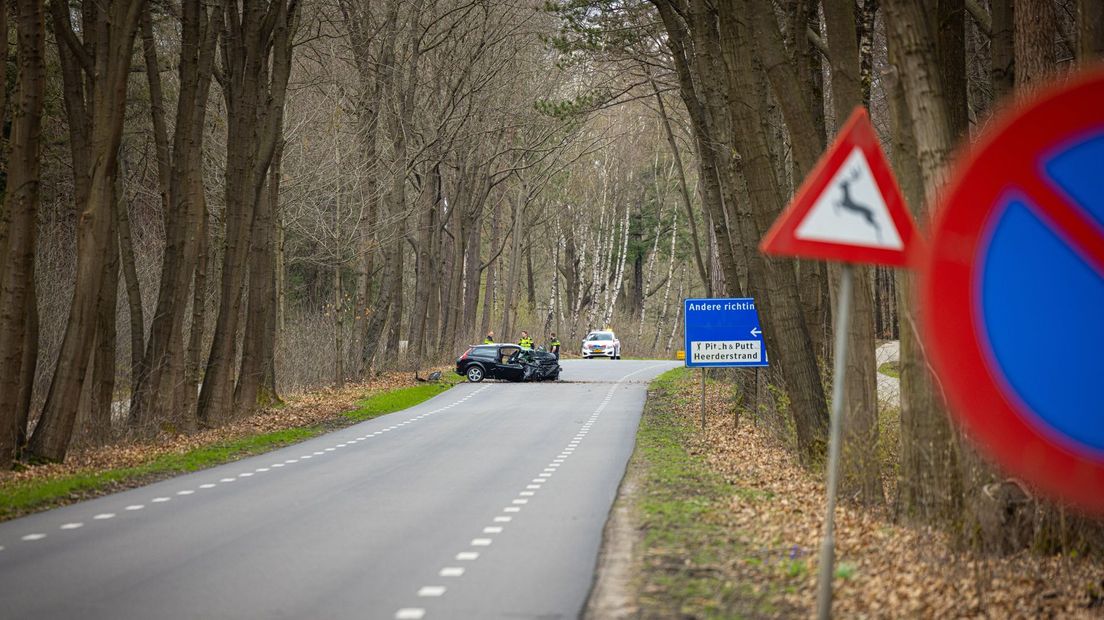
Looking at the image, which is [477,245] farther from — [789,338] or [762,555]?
[762,555]

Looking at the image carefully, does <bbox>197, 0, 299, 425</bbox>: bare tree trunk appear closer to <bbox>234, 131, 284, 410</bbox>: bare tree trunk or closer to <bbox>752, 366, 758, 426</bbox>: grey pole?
<bbox>234, 131, 284, 410</bbox>: bare tree trunk

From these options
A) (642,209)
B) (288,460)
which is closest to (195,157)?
(288,460)

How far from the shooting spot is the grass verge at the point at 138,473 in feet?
47.0

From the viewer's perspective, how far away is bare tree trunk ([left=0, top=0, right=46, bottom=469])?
18172 millimetres

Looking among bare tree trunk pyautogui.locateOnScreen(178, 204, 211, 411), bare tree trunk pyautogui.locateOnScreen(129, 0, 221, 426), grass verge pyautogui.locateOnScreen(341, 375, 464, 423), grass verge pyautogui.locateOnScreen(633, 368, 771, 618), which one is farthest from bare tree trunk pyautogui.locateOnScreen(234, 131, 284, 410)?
grass verge pyautogui.locateOnScreen(633, 368, 771, 618)

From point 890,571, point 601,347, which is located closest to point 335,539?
point 890,571

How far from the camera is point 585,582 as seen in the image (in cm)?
941

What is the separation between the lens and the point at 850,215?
→ 6.42m

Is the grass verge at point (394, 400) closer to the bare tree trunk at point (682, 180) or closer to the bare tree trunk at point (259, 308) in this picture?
the bare tree trunk at point (259, 308)

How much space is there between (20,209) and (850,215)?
49.6 feet

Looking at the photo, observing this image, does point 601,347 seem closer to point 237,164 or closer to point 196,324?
point 237,164

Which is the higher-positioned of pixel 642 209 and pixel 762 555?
pixel 642 209

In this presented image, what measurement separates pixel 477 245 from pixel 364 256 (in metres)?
22.0

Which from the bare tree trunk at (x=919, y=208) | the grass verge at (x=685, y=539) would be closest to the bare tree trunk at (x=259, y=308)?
the grass verge at (x=685, y=539)
